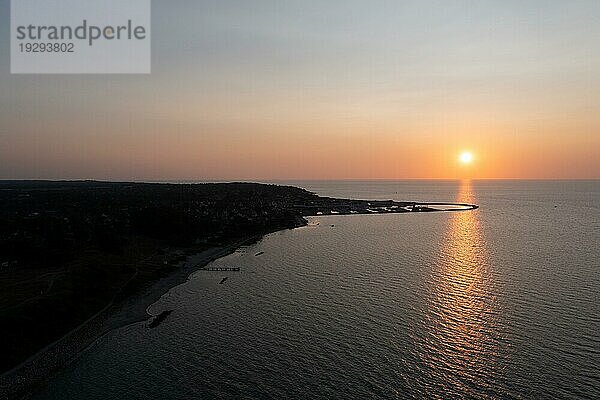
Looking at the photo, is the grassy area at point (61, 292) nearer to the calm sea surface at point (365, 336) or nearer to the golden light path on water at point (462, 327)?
the calm sea surface at point (365, 336)

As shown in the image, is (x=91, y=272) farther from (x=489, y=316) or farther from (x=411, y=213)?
(x=411, y=213)

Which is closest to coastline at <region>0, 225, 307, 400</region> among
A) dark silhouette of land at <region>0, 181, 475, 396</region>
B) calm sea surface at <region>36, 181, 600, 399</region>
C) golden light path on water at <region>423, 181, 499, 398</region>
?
dark silhouette of land at <region>0, 181, 475, 396</region>

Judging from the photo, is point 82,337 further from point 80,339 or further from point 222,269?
point 222,269

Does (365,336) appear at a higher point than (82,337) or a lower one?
higher

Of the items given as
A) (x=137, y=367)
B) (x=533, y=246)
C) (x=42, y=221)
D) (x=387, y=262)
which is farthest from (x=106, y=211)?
(x=533, y=246)

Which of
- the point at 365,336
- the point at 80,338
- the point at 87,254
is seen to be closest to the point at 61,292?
the point at 80,338

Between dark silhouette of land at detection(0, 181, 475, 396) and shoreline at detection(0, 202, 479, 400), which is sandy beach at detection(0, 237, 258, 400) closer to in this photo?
shoreline at detection(0, 202, 479, 400)
